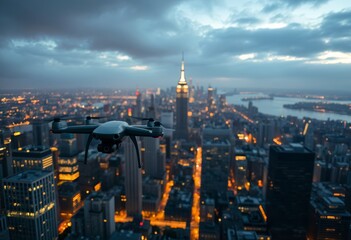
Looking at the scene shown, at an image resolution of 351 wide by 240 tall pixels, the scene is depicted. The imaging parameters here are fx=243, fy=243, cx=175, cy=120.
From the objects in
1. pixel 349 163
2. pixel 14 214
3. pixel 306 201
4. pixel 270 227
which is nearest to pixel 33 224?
pixel 14 214

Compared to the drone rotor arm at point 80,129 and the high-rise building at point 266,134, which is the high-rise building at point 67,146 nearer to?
the drone rotor arm at point 80,129

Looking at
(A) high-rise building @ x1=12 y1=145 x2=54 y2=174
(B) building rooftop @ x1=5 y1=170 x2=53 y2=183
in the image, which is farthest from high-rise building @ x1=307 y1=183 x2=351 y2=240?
(A) high-rise building @ x1=12 y1=145 x2=54 y2=174

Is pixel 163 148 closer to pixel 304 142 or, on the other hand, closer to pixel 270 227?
pixel 270 227

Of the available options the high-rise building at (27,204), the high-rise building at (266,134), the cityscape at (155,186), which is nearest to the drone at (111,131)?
the cityscape at (155,186)

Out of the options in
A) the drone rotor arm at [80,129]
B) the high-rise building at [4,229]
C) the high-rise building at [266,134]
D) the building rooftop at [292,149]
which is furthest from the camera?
the high-rise building at [266,134]

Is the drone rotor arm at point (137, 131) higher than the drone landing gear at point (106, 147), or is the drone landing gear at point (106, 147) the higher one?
the drone rotor arm at point (137, 131)

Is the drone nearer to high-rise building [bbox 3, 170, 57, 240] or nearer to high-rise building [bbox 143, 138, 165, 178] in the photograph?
high-rise building [bbox 3, 170, 57, 240]
